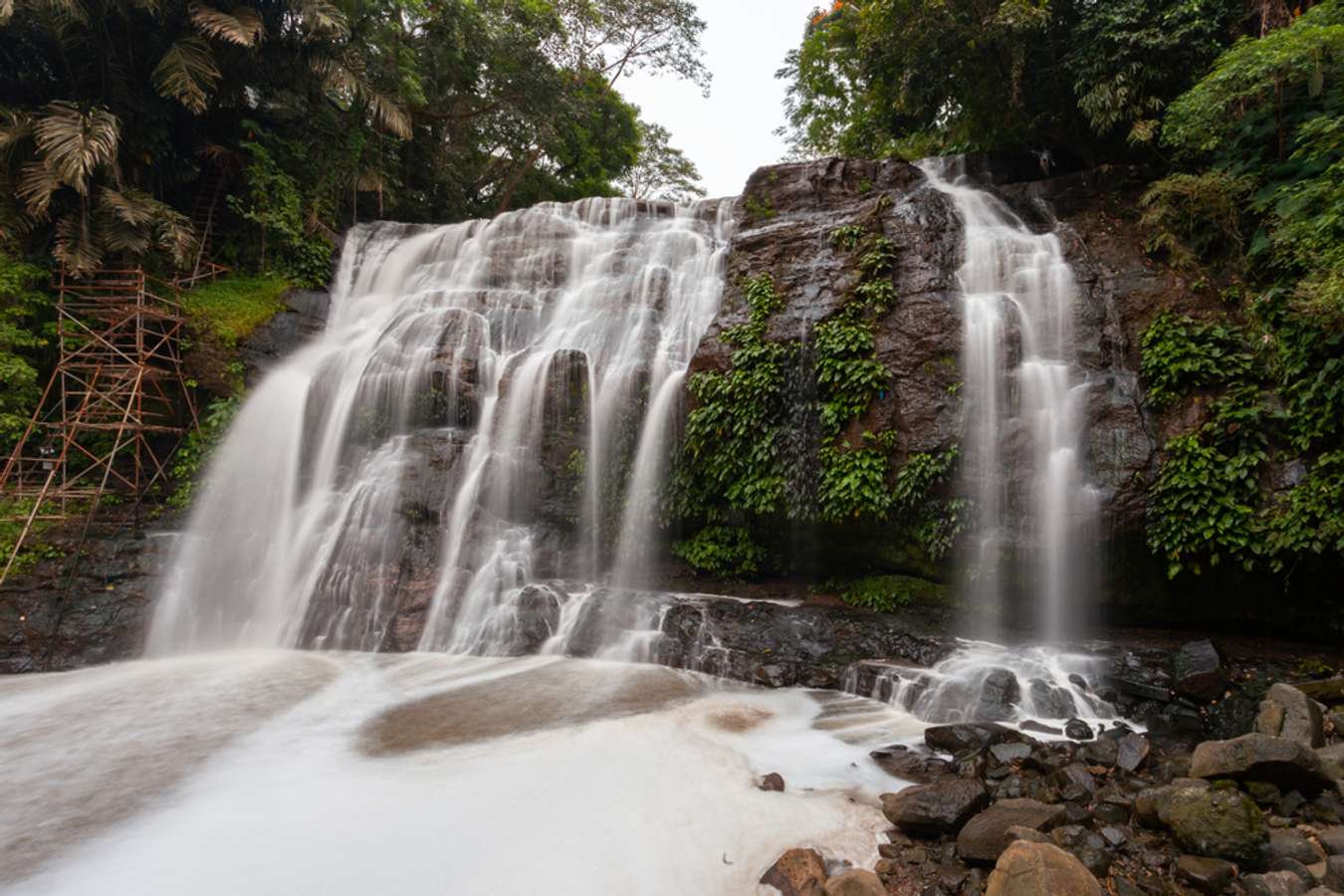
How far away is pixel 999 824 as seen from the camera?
3.69 metres

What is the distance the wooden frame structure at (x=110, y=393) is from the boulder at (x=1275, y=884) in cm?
1269

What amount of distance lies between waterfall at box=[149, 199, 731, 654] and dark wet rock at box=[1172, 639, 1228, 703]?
6.38 m

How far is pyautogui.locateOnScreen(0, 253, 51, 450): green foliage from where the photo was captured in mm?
9508

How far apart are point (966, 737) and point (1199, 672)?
104 inches

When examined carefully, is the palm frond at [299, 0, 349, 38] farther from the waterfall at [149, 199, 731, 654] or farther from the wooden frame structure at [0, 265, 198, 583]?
the wooden frame structure at [0, 265, 198, 583]

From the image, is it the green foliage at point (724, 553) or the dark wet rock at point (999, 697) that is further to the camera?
the green foliage at point (724, 553)

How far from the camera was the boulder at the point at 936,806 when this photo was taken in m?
3.89

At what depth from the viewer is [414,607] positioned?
27.8 feet

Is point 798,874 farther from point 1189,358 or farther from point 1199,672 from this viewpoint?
point 1189,358

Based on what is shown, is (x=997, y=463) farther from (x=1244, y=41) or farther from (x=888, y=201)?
(x=1244, y=41)

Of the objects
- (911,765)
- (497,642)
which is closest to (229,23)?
(497,642)

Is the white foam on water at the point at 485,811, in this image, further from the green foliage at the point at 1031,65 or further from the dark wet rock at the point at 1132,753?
the green foliage at the point at 1031,65

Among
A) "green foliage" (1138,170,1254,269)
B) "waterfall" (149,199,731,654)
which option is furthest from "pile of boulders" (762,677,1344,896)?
"green foliage" (1138,170,1254,269)

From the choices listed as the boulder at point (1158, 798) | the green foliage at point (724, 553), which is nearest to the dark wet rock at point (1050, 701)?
the boulder at point (1158, 798)
